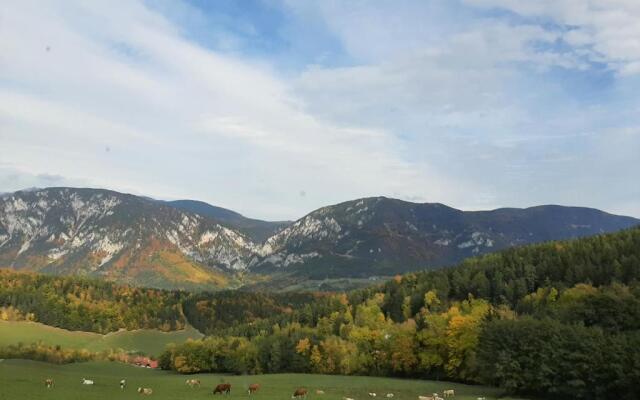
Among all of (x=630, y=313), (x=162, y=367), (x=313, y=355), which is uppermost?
(x=630, y=313)

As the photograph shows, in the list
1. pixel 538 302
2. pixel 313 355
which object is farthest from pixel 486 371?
pixel 538 302

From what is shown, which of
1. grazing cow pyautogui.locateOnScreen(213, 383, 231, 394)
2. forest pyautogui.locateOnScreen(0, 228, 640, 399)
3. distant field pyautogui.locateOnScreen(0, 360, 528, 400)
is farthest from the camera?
forest pyautogui.locateOnScreen(0, 228, 640, 399)

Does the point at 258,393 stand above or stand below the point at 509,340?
below

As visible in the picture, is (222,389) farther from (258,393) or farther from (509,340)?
(509,340)

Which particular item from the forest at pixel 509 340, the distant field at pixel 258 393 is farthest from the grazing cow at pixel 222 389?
the forest at pixel 509 340

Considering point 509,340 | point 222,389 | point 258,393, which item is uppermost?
point 509,340

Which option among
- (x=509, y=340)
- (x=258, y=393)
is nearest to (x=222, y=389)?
(x=258, y=393)

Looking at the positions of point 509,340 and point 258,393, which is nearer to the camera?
point 258,393

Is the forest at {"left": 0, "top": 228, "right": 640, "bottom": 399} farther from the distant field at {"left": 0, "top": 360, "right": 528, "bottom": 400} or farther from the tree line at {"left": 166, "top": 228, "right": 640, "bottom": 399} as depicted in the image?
the distant field at {"left": 0, "top": 360, "right": 528, "bottom": 400}

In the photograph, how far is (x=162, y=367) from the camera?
191750 mm

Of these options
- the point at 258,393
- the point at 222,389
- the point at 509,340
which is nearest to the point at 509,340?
the point at 509,340

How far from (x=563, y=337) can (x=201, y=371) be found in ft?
379

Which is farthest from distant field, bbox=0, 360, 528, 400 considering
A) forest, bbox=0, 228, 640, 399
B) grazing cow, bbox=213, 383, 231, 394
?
forest, bbox=0, 228, 640, 399

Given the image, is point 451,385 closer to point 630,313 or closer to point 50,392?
point 630,313
